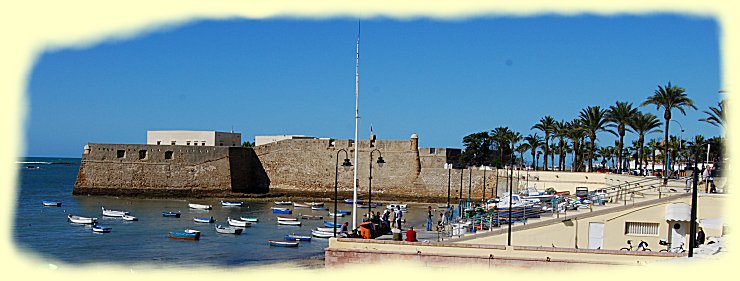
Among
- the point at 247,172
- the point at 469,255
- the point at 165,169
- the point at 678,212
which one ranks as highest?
the point at 678,212

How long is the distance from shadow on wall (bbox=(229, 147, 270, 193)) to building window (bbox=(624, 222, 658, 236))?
36.9 metres

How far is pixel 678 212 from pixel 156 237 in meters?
21.2

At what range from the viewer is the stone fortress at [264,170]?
4734 centimetres

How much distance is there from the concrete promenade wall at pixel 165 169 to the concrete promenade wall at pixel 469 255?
37.0 metres

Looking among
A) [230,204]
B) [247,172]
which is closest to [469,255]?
[230,204]

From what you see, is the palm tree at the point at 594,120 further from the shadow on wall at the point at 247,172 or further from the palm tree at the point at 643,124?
the shadow on wall at the point at 247,172

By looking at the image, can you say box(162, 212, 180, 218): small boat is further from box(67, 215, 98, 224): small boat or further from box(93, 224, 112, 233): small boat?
box(93, 224, 112, 233): small boat

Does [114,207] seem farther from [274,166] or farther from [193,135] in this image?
[193,135]

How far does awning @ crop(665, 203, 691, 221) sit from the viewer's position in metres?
15.5

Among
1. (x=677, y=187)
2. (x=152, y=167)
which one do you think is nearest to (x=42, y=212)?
(x=152, y=167)

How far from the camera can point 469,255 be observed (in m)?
12.9

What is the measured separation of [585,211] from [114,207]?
3360 centimetres

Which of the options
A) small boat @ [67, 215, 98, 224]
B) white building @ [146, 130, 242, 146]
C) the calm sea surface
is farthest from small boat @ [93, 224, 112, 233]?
white building @ [146, 130, 242, 146]

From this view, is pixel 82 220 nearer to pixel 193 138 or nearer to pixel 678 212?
pixel 193 138
